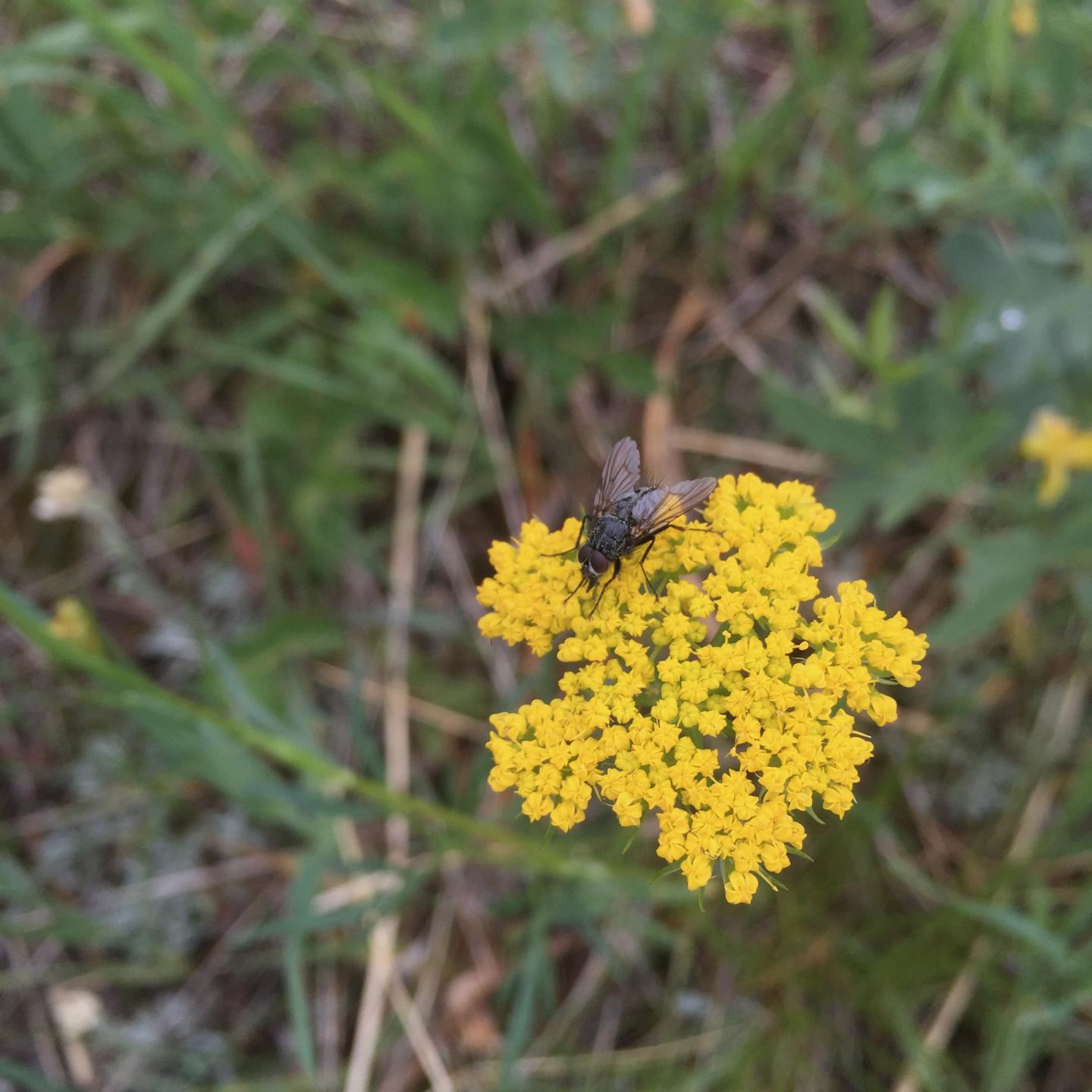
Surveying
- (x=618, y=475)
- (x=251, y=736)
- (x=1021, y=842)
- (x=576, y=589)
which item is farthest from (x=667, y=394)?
(x=251, y=736)

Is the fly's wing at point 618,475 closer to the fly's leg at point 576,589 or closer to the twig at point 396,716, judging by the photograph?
the fly's leg at point 576,589

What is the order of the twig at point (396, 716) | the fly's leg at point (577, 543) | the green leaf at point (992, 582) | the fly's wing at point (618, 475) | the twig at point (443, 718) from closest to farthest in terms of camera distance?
the fly's leg at point (577, 543) → the fly's wing at point (618, 475) → the green leaf at point (992, 582) → the twig at point (396, 716) → the twig at point (443, 718)

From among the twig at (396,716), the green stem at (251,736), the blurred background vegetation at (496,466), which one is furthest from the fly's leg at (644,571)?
the twig at (396,716)

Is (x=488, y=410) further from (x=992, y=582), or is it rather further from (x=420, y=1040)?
(x=420, y=1040)

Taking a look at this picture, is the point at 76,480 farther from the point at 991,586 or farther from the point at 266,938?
the point at 991,586

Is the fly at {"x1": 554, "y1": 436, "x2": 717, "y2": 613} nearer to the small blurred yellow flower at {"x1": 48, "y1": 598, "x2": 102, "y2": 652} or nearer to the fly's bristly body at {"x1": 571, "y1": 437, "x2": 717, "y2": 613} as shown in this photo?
the fly's bristly body at {"x1": 571, "y1": 437, "x2": 717, "y2": 613}

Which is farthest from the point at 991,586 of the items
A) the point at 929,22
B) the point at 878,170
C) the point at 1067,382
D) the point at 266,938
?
the point at 266,938
